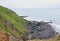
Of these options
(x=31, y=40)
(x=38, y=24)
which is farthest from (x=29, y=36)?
(x=38, y=24)

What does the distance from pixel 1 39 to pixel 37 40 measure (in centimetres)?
5987

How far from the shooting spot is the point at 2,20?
84.3 meters

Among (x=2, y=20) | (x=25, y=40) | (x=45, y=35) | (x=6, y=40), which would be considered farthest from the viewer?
(x=45, y=35)

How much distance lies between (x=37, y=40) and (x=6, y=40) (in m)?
60.1

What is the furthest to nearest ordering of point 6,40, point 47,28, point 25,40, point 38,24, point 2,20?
point 38,24 → point 47,28 → point 2,20 → point 25,40 → point 6,40

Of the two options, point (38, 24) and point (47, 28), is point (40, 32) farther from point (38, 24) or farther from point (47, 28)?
point (38, 24)

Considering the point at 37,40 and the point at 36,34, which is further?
the point at 36,34

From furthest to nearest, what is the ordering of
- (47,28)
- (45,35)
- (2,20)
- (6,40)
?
1. (47,28)
2. (45,35)
3. (2,20)
4. (6,40)

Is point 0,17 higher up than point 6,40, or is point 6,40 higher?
point 0,17

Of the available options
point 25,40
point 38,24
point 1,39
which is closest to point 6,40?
point 1,39

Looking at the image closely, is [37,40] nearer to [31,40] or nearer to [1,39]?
[31,40]

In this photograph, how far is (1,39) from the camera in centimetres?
2164

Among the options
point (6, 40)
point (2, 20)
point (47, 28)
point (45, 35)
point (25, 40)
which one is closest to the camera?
point (6, 40)

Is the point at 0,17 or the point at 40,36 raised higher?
the point at 0,17
